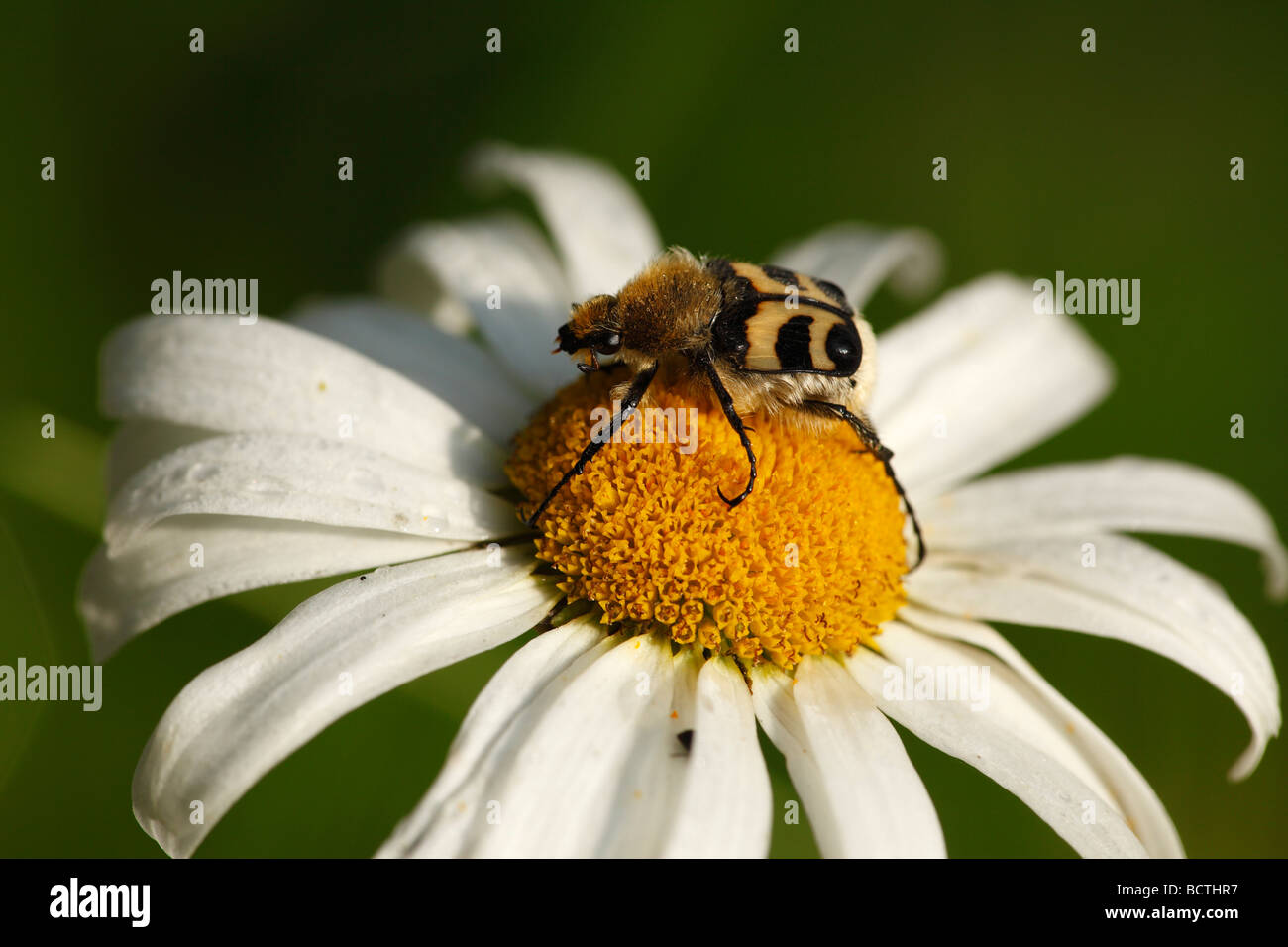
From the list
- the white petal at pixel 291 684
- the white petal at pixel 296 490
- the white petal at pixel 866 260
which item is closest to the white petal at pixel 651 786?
the white petal at pixel 291 684

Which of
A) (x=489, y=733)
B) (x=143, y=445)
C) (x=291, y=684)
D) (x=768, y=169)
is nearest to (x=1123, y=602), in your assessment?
(x=489, y=733)

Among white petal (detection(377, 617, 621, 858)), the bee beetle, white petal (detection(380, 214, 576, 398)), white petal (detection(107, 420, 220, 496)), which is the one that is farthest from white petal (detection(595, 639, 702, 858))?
white petal (detection(107, 420, 220, 496))

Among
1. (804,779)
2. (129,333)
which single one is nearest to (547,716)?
(804,779)

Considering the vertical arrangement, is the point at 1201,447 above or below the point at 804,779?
above

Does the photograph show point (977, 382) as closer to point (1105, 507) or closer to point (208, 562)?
point (1105, 507)

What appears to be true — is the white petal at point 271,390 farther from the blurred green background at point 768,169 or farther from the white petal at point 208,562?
the blurred green background at point 768,169

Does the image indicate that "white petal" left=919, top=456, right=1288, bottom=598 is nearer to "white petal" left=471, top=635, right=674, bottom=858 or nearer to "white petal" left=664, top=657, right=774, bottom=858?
"white petal" left=664, top=657, right=774, bottom=858
